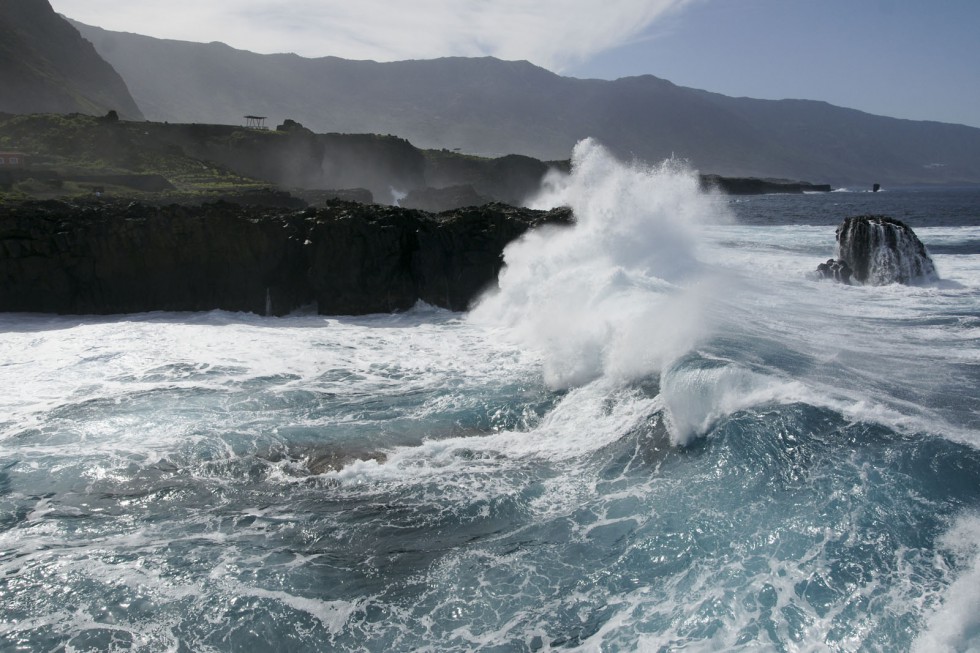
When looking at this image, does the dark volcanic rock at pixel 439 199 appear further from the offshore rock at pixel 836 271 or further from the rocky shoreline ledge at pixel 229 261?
the offshore rock at pixel 836 271

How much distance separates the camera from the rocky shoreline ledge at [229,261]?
20.4m

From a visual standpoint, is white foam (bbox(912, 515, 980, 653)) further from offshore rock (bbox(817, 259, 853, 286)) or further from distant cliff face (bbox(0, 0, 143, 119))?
distant cliff face (bbox(0, 0, 143, 119))

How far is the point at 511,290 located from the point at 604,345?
7.28m

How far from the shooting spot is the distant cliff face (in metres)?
58.2

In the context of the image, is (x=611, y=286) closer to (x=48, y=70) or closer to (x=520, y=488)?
(x=520, y=488)

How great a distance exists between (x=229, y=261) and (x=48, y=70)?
60.9 meters

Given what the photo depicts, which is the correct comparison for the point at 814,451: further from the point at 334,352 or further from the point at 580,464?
the point at 334,352

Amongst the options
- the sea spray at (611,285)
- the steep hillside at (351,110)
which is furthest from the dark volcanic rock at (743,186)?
the sea spray at (611,285)

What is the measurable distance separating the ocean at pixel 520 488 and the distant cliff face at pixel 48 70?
56.2 metres

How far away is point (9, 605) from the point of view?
652 centimetres

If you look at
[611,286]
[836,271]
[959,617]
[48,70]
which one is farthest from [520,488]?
[48,70]

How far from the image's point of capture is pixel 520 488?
8461mm

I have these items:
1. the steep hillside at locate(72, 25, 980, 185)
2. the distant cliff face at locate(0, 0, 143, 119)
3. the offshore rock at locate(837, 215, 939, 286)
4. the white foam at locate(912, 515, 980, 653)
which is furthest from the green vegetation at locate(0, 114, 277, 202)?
the steep hillside at locate(72, 25, 980, 185)

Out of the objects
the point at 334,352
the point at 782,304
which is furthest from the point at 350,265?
the point at 782,304
